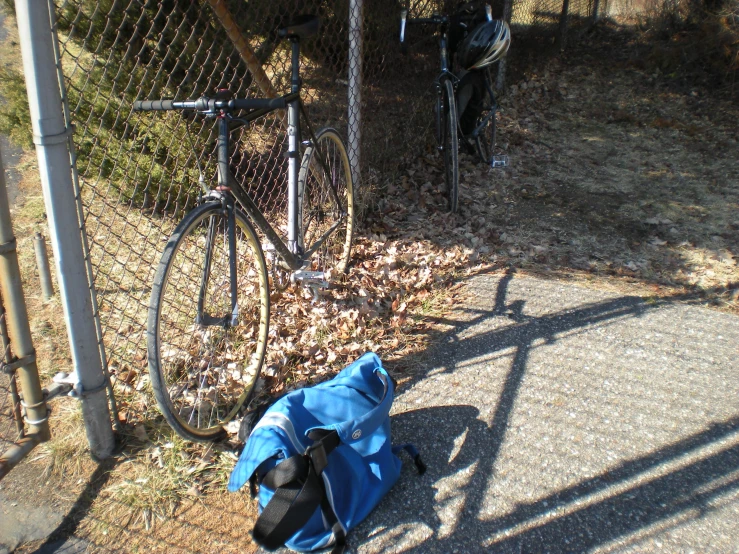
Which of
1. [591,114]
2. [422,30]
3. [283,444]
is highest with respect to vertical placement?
[422,30]

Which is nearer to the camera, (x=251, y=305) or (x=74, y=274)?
(x=74, y=274)

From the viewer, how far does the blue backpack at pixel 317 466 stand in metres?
2.15

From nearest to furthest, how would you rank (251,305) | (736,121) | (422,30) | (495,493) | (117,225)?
(495,493), (251,305), (117,225), (422,30), (736,121)

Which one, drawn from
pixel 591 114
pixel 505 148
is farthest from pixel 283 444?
pixel 591 114

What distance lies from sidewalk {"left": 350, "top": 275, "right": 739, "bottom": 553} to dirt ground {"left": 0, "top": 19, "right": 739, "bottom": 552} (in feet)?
1.27

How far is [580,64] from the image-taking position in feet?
30.2

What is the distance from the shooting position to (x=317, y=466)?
220 centimetres

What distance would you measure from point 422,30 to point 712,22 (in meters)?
4.82

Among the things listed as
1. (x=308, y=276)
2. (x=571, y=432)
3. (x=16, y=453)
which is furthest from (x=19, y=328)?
(x=571, y=432)

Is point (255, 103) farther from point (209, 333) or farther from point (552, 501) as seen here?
point (552, 501)

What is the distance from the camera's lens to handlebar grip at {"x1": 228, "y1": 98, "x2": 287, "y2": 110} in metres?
2.46

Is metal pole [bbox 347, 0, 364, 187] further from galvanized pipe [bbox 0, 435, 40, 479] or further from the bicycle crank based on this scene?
galvanized pipe [bbox 0, 435, 40, 479]

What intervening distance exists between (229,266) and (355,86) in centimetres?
229

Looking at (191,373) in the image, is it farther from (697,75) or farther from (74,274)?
(697,75)
